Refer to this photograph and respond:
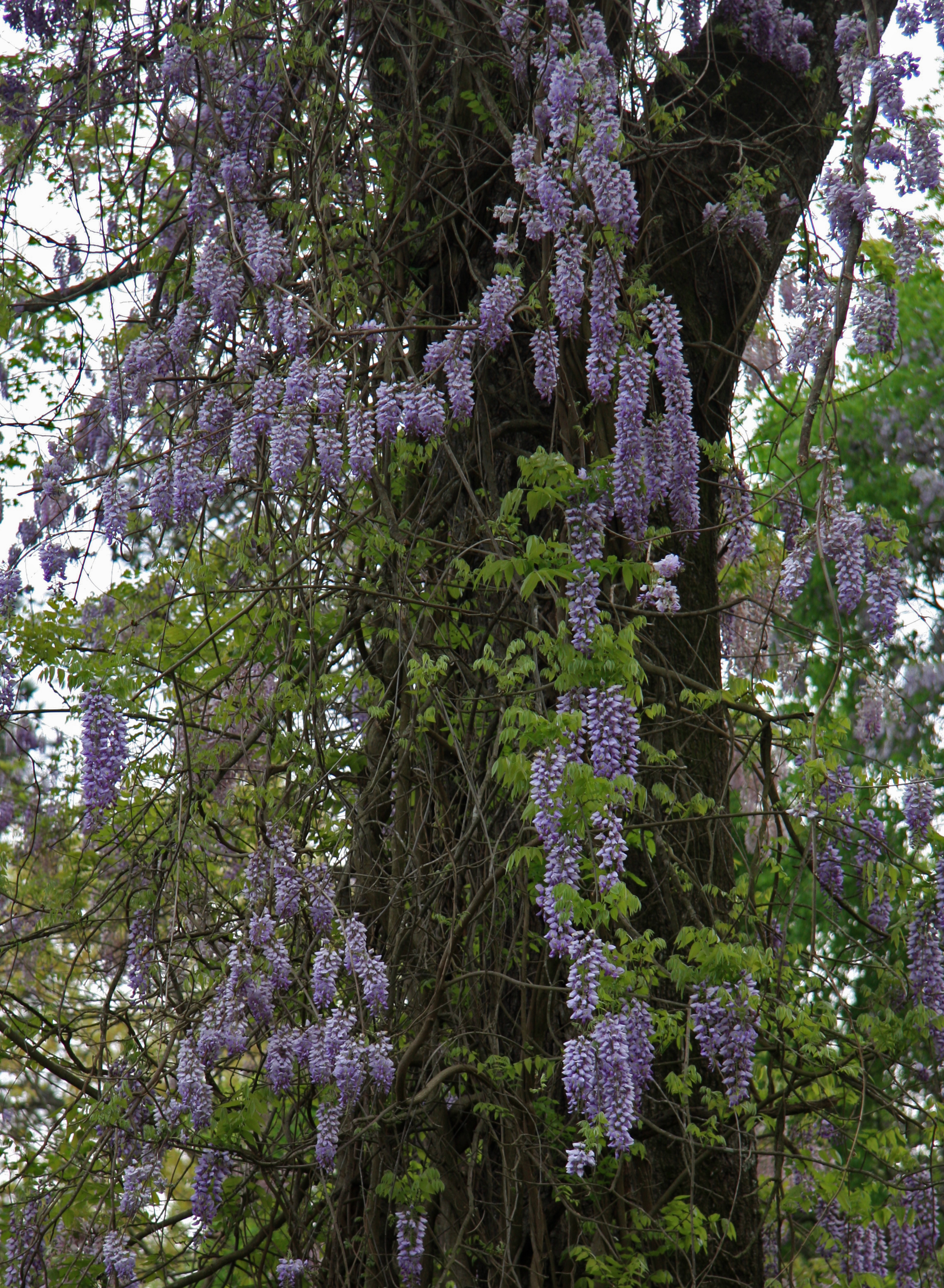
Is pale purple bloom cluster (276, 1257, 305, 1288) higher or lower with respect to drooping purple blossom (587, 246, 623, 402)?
lower

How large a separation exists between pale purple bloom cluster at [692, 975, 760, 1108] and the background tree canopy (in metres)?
0.02

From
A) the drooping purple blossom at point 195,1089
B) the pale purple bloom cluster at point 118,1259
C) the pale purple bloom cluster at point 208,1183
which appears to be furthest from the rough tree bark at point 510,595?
the pale purple bloom cluster at point 118,1259

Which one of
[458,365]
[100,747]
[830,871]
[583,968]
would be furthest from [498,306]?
[830,871]

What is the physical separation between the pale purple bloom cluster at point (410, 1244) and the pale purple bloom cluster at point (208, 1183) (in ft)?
1.58

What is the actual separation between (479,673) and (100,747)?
3.58ft

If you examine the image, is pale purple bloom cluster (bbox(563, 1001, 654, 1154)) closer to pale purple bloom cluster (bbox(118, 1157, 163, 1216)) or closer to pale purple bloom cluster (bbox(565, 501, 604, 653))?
pale purple bloom cluster (bbox(565, 501, 604, 653))

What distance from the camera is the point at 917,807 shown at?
3332 mm

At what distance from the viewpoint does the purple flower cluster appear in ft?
10.3

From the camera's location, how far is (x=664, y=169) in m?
3.96

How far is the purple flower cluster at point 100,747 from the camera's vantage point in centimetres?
313

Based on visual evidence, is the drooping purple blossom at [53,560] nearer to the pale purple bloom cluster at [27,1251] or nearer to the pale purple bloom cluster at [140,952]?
the pale purple bloom cluster at [140,952]

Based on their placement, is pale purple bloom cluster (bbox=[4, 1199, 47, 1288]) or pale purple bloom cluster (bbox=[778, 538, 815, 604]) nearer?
pale purple bloom cluster (bbox=[4, 1199, 47, 1288])

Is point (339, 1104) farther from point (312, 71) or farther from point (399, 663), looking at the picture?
point (312, 71)

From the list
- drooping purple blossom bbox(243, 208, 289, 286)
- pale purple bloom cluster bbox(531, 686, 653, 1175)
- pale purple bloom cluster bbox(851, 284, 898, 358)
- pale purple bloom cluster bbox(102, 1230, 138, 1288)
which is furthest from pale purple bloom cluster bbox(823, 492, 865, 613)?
pale purple bloom cluster bbox(102, 1230, 138, 1288)
